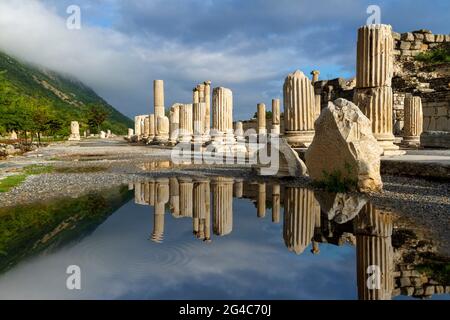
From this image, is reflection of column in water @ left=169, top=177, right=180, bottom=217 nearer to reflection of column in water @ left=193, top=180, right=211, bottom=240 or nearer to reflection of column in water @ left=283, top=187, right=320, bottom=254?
reflection of column in water @ left=193, top=180, right=211, bottom=240

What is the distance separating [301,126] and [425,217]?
7.31 meters

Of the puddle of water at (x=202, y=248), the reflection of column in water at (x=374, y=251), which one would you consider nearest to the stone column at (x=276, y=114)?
the puddle of water at (x=202, y=248)

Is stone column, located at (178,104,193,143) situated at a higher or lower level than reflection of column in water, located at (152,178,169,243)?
higher

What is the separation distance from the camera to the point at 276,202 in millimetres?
7336

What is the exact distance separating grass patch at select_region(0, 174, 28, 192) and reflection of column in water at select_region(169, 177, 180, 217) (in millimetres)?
3730

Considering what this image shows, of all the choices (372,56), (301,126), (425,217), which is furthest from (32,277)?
(372,56)

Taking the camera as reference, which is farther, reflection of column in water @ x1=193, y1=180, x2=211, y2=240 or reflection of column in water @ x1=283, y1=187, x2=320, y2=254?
reflection of column in water @ x1=193, y1=180, x2=211, y2=240

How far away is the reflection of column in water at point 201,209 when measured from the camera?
209 inches

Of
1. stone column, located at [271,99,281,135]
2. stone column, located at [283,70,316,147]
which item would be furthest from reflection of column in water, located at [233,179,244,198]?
stone column, located at [271,99,281,135]

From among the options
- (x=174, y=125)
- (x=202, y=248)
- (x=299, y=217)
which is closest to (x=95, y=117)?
(x=174, y=125)

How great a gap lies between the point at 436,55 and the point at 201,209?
32.2 m

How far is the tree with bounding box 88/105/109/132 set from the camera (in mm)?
80000

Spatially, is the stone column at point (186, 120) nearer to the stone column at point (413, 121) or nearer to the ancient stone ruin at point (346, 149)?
the stone column at point (413, 121)

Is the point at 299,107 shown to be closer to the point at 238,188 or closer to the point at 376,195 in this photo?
the point at 238,188
